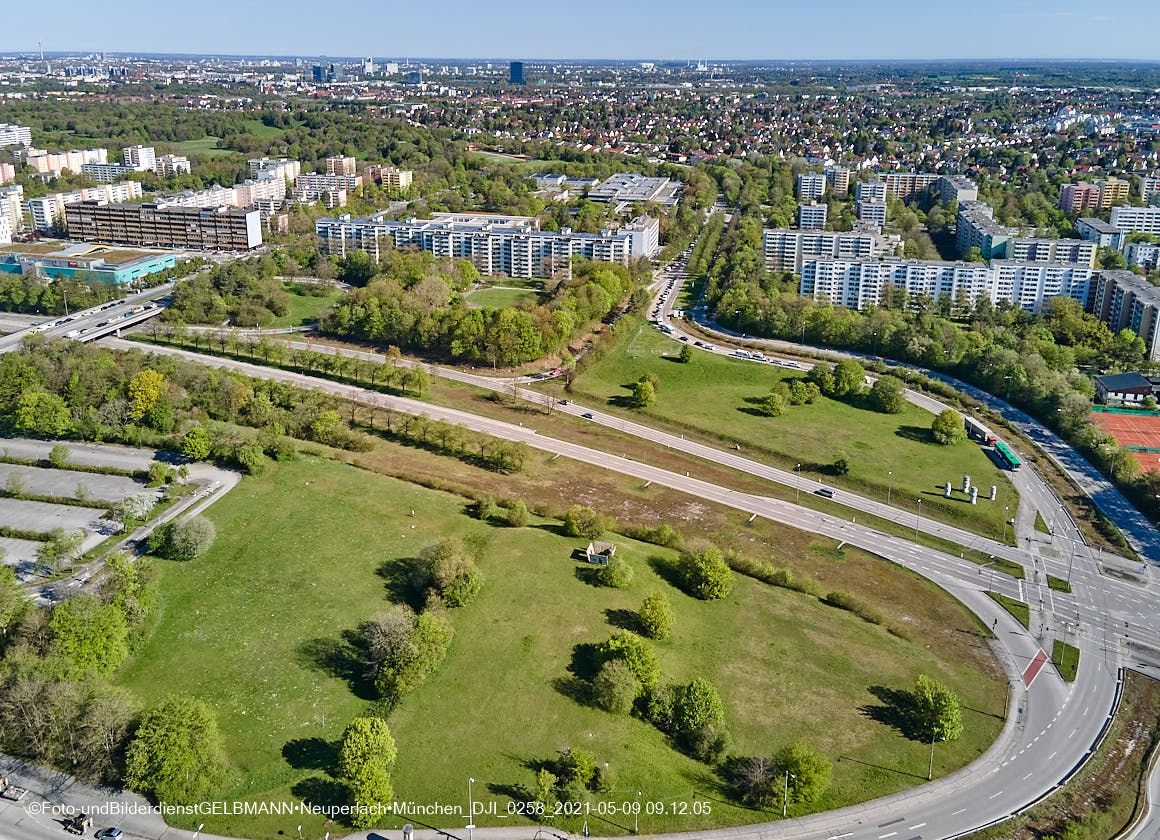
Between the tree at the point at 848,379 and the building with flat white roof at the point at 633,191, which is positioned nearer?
the tree at the point at 848,379

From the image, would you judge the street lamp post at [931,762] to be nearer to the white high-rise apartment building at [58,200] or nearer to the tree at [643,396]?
the tree at [643,396]

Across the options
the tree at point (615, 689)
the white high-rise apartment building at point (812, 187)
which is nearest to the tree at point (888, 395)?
the tree at point (615, 689)

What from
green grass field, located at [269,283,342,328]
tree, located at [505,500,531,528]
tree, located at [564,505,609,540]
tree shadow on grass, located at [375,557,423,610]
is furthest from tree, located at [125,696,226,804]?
green grass field, located at [269,283,342,328]

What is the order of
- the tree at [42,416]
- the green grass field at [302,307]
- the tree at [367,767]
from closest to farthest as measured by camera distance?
the tree at [367,767] < the tree at [42,416] < the green grass field at [302,307]

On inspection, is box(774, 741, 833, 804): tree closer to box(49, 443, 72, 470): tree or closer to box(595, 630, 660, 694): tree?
box(595, 630, 660, 694): tree

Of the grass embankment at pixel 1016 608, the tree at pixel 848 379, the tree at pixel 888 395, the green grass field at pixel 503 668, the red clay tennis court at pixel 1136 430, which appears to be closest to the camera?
the green grass field at pixel 503 668

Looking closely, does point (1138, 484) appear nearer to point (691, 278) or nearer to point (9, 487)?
point (691, 278)

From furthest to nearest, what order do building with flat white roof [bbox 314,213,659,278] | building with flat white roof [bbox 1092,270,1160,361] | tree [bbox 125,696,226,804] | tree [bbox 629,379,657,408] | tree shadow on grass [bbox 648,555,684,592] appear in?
1. building with flat white roof [bbox 314,213,659,278]
2. building with flat white roof [bbox 1092,270,1160,361]
3. tree [bbox 629,379,657,408]
4. tree shadow on grass [bbox 648,555,684,592]
5. tree [bbox 125,696,226,804]
